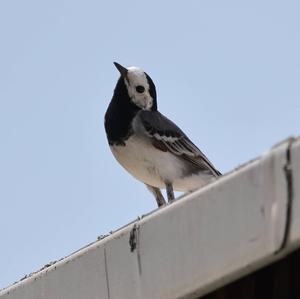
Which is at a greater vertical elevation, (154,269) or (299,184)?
(154,269)

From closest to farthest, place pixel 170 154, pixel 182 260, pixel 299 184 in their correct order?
pixel 299 184 → pixel 182 260 → pixel 170 154

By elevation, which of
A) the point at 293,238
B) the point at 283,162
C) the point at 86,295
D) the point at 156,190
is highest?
the point at 156,190

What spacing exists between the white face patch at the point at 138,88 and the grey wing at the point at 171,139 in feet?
0.37

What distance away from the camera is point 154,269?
459 centimetres

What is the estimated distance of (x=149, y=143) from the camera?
359 inches

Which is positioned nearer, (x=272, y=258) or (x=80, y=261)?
(x=272, y=258)

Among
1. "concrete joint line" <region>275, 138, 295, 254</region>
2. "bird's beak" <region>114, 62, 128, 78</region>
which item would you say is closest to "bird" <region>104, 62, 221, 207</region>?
"bird's beak" <region>114, 62, 128, 78</region>

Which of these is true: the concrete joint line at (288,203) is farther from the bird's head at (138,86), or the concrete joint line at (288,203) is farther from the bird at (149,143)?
the bird's head at (138,86)

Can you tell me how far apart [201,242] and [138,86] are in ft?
18.0

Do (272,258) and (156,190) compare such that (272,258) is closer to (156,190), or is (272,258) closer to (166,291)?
(166,291)

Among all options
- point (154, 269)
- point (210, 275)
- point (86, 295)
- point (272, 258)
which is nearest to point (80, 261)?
point (86, 295)

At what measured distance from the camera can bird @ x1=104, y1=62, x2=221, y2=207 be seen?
8992 millimetres

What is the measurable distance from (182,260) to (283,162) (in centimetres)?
74

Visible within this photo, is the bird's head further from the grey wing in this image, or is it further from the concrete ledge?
the concrete ledge
